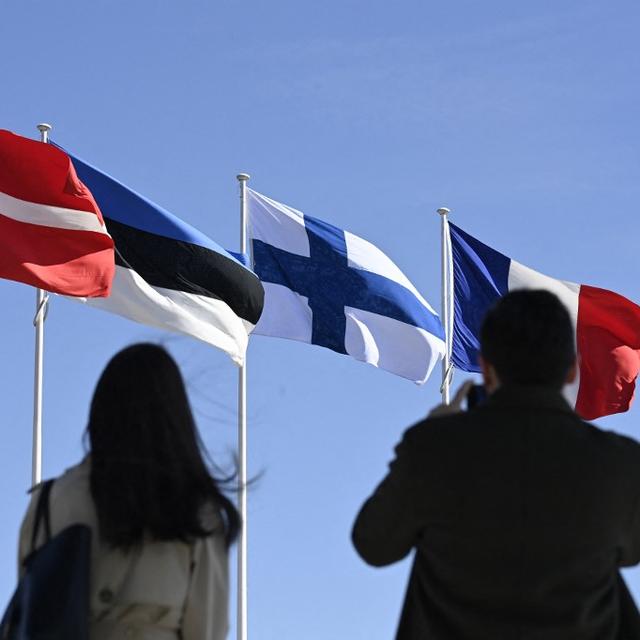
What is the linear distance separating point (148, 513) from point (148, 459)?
0.53 ft

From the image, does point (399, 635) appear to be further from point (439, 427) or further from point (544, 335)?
point (544, 335)

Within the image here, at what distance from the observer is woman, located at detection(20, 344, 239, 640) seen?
16.7ft

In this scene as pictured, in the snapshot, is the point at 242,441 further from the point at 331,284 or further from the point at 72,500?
the point at 72,500

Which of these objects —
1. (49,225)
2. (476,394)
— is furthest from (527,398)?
(49,225)

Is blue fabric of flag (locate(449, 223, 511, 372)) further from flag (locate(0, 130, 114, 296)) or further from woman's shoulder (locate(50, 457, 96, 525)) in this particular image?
woman's shoulder (locate(50, 457, 96, 525))

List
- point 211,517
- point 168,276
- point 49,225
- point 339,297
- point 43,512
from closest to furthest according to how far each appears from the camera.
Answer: point 43,512 < point 211,517 < point 49,225 < point 168,276 < point 339,297

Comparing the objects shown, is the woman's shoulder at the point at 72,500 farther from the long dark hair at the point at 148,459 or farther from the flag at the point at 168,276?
the flag at the point at 168,276

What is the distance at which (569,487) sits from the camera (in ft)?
15.8

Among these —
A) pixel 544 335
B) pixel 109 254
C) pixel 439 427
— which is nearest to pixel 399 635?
pixel 439 427

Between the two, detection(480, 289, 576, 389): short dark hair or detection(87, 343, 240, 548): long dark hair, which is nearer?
detection(480, 289, 576, 389): short dark hair

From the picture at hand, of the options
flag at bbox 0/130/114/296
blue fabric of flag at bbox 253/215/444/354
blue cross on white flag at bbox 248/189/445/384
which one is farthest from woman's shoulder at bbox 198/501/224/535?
blue fabric of flag at bbox 253/215/444/354

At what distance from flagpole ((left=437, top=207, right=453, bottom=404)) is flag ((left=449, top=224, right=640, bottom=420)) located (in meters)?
0.09

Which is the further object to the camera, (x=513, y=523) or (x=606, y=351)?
(x=606, y=351)

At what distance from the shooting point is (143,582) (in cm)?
512
